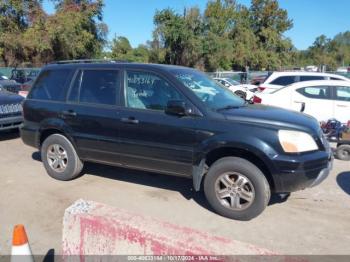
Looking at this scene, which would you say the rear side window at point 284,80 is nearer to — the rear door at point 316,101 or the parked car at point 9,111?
the rear door at point 316,101

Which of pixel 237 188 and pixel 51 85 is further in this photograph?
pixel 51 85

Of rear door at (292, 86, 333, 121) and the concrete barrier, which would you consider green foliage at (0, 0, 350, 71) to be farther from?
the concrete barrier

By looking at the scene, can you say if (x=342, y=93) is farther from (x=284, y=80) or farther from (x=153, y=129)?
(x=153, y=129)

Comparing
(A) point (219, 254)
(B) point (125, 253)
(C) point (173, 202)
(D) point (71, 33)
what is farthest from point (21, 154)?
(D) point (71, 33)

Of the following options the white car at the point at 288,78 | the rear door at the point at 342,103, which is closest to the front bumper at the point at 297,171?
the rear door at the point at 342,103

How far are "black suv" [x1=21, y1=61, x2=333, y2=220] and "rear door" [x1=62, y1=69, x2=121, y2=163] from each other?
0.02m

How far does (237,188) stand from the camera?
4.43m

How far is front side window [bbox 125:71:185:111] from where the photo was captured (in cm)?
490

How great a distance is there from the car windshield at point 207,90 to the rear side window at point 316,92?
4.97 metres

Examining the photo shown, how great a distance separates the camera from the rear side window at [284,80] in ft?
40.3

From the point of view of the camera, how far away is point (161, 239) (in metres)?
2.58

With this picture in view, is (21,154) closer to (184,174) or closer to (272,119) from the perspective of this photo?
(184,174)

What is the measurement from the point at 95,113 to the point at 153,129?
103 centimetres

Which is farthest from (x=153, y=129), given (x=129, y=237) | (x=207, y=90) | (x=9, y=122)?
(x=9, y=122)
